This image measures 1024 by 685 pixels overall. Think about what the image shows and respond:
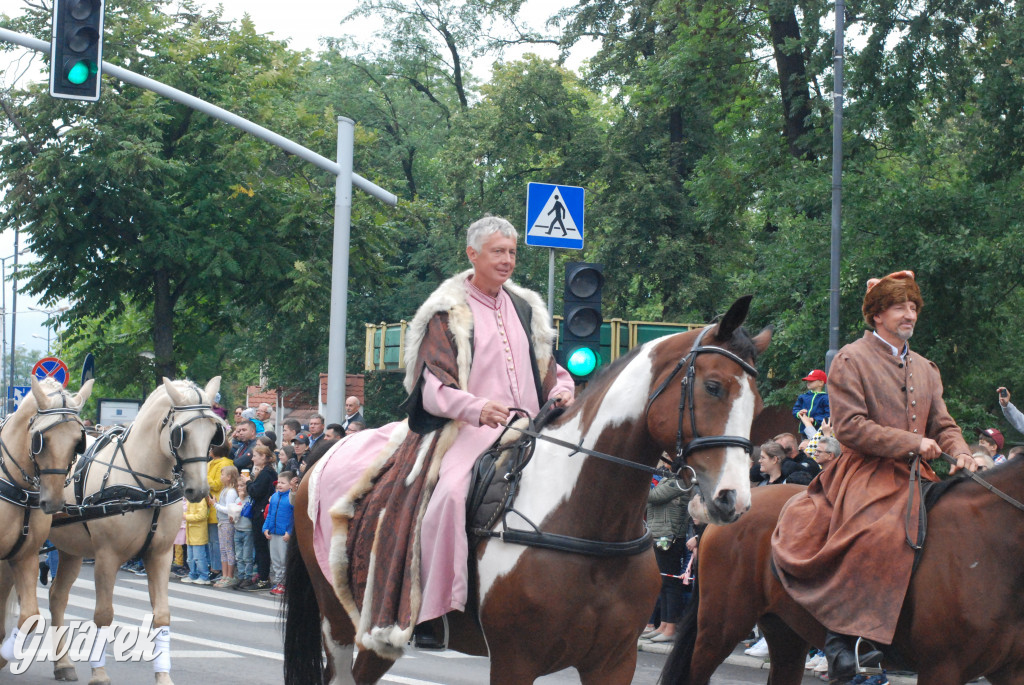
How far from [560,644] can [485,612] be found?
13.9 inches

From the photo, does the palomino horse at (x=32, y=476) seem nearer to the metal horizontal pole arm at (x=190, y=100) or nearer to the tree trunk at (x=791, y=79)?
the metal horizontal pole arm at (x=190, y=100)

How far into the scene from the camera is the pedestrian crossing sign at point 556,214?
11.2 meters

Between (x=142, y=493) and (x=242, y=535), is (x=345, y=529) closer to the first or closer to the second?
(x=142, y=493)

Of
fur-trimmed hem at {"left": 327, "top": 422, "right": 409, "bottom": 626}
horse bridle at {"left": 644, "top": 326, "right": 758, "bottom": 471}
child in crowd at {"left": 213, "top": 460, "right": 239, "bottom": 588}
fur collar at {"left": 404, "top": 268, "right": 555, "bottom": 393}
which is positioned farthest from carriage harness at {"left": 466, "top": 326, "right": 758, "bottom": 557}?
child in crowd at {"left": 213, "top": 460, "right": 239, "bottom": 588}

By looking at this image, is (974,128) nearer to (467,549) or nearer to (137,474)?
(137,474)

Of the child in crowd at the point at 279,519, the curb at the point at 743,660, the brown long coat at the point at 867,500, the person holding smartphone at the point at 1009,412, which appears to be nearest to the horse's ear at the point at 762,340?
the brown long coat at the point at 867,500

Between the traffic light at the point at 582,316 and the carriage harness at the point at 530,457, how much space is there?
15.4 ft

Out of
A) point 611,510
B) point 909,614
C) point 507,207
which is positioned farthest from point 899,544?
point 507,207

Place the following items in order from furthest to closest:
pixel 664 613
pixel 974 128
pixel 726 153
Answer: pixel 726 153 < pixel 974 128 < pixel 664 613

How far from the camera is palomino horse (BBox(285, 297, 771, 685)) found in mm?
4438

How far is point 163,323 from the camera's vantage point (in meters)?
25.6

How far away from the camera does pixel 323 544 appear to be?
Result: 5992mm

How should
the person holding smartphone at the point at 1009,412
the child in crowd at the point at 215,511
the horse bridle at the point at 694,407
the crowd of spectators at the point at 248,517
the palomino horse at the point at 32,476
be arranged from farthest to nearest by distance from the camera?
the child in crowd at the point at 215,511 < the crowd of spectators at the point at 248,517 < the palomino horse at the point at 32,476 < the person holding smartphone at the point at 1009,412 < the horse bridle at the point at 694,407

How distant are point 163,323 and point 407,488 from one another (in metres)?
21.4
